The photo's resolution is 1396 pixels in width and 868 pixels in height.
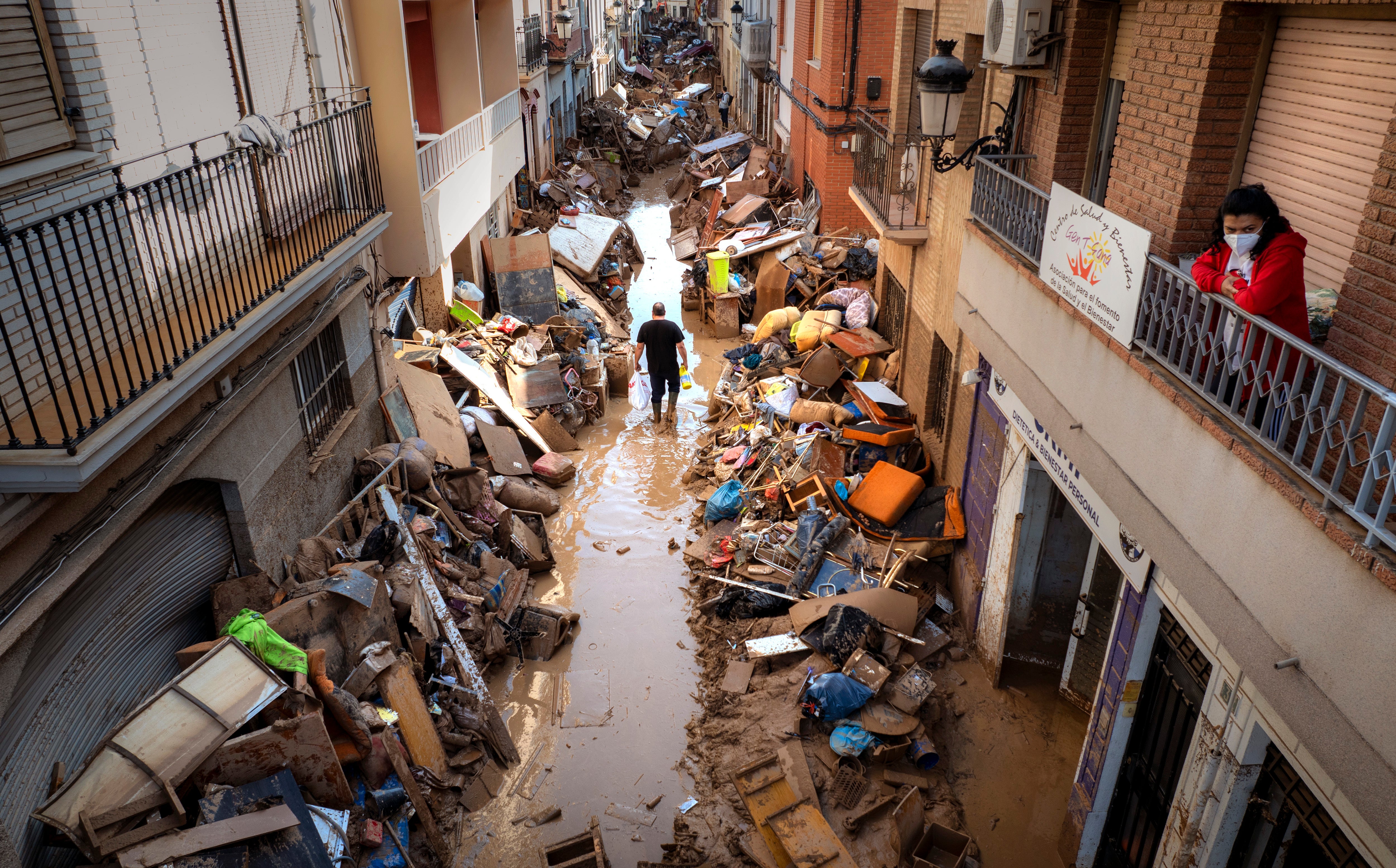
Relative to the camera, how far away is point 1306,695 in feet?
11.5

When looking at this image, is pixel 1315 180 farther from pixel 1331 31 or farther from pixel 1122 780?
pixel 1122 780

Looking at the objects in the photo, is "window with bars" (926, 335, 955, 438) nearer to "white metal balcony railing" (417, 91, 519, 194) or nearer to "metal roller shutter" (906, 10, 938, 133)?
"metal roller shutter" (906, 10, 938, 133)

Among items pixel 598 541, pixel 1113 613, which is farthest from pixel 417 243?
pixel 1113 613

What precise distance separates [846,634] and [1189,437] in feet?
13.3

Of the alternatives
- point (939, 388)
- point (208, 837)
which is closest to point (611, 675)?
point (208, 837)

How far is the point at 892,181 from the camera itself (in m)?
10.8

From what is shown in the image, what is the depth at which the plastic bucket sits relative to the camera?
54.9 ft

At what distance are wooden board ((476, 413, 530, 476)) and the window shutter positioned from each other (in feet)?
20.8

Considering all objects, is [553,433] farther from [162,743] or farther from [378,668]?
[162,743]

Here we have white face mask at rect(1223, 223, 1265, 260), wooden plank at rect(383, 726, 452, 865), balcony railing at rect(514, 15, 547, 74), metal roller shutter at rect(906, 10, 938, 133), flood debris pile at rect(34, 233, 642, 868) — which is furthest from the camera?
balcony railing at rect(514, 15, 547, 74)

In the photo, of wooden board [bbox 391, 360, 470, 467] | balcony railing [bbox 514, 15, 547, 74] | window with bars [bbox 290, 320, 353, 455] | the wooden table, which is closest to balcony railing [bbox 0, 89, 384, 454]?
window with bars [bbox 290, 320, 353, 455]

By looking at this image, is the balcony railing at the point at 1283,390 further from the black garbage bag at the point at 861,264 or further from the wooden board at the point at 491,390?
the black garbage bag at the point at 861,264

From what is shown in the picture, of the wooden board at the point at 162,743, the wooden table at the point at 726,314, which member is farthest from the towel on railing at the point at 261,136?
the wooden table at the point at 726,314

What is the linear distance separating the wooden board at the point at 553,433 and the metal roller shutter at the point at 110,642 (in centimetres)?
572
